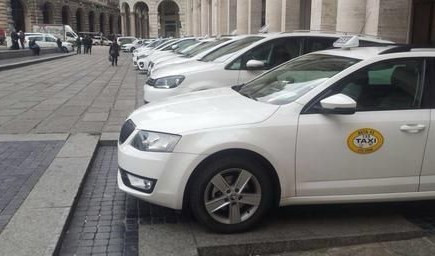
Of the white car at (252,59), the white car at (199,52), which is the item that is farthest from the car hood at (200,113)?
the white car at (199,52)

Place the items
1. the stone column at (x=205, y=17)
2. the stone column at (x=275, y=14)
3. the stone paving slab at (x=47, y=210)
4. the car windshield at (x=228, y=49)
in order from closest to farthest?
the stone paving slab at (x=47, y=210), the car windshield at (x=228, y=49), the stone column at (x=275, y=14), the stone column at (x=205, y=17)

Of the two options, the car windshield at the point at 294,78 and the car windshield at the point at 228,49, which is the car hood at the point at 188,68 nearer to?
the car windshield at the point at 228,49

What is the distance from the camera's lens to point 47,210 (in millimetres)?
4574

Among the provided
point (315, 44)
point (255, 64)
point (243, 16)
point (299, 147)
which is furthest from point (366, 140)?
point (243, 16)

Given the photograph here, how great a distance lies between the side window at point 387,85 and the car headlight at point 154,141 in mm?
1511

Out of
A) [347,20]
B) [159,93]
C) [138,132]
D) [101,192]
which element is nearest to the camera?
[138,132]

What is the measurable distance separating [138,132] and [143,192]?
531mm

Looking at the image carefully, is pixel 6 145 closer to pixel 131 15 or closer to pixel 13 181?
pixel 13 181

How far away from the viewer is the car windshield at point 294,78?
459 centimetres

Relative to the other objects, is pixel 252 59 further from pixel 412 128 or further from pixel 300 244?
pixel 300 244

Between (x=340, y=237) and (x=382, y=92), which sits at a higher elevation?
(x=382, y=92)

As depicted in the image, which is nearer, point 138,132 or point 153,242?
point 153,242

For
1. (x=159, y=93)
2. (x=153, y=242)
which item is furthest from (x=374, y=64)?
(x=159, y=93)

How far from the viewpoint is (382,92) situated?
15.0ft
